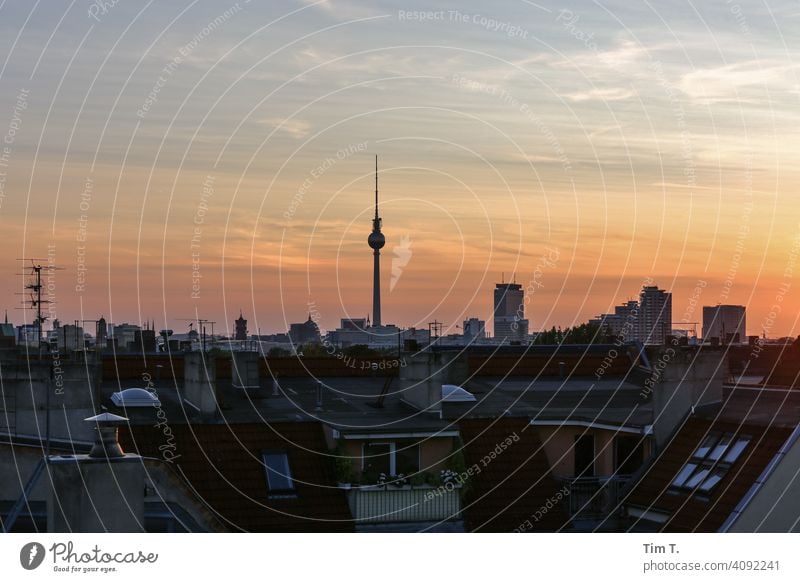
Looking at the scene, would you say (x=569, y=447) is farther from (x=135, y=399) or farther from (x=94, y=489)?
(x=94, y=489)

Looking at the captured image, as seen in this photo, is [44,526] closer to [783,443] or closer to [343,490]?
[343,490]

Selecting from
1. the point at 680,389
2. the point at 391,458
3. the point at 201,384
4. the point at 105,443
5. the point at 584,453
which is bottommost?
the point at 584,453

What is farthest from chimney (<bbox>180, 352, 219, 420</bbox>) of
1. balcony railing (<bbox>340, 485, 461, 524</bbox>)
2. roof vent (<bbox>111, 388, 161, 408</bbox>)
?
balcony railing (<bbox>340, 485, 461, 524</bbox>)

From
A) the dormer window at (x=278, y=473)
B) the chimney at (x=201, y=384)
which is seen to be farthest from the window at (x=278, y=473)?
the chimney at (x=201, y=384)

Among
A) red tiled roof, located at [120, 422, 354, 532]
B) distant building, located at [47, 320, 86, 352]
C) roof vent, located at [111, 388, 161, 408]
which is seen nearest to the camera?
red tiled roof, located at [120, 422, 354, 532]

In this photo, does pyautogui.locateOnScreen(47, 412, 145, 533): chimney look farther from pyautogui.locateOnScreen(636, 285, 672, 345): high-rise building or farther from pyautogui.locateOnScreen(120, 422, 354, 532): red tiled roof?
pyautogui.locateOnScreen(636, 285, 672, 345): high-rise building

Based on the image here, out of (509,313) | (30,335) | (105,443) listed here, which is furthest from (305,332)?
(105,443)

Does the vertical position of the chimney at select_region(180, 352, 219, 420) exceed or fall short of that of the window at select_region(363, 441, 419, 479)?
it exceeds it

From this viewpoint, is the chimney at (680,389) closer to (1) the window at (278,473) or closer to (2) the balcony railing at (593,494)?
(2) the balcony railing at (593,494)
